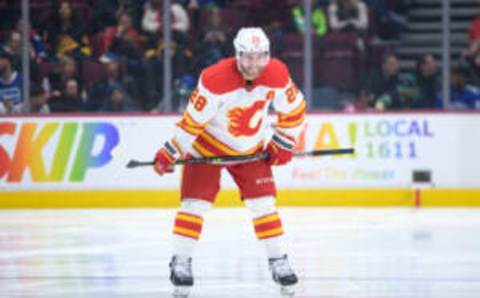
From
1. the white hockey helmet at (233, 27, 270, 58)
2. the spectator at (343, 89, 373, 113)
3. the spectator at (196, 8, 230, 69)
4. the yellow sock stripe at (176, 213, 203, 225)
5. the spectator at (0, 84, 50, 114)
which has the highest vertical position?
the white hockey helmet at (233, 27, 270, 58)

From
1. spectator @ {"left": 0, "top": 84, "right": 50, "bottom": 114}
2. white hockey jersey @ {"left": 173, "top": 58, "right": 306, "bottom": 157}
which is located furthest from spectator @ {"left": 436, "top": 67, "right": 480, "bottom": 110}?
white hockey jersey @ {"left": 173, "top": 58, "right": 306, "bottom": 157}

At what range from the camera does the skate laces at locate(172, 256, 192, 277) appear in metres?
7.61

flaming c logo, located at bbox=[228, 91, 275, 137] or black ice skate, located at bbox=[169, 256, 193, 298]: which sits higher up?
flaming c logo, located at bbox=[228, 91, 275, 137]

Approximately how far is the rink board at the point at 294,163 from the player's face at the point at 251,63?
5.99m

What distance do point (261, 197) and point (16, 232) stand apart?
4159mm

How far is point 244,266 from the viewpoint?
9.11 meters

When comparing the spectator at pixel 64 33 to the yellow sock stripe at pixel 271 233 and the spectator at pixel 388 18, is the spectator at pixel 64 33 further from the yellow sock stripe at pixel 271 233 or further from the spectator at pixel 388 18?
the yellow sock stripe at pixel 271 233

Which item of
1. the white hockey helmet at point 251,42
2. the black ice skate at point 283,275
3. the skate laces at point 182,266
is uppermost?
the white hockey helmet at point 251,42

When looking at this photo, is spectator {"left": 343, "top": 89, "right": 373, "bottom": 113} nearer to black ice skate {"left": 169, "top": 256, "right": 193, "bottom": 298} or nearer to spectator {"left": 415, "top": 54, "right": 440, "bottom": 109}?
spectator {"left": 415, "top": 54, "right": 440, "bottom": 109}

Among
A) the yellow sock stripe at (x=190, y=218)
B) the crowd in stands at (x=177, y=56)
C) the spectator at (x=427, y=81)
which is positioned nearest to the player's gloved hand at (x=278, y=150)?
the yellow sock stripe at (x=190, y=218)

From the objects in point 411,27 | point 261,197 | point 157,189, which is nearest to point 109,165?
point 157,189

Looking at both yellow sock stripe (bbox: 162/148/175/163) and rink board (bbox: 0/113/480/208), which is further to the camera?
rink board (bbox: 0/113/480/208)

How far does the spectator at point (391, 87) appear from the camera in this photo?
13.6 metres

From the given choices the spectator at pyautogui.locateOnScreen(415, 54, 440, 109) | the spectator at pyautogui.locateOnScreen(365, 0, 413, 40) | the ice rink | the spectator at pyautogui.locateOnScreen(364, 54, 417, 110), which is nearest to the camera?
the ice rink
